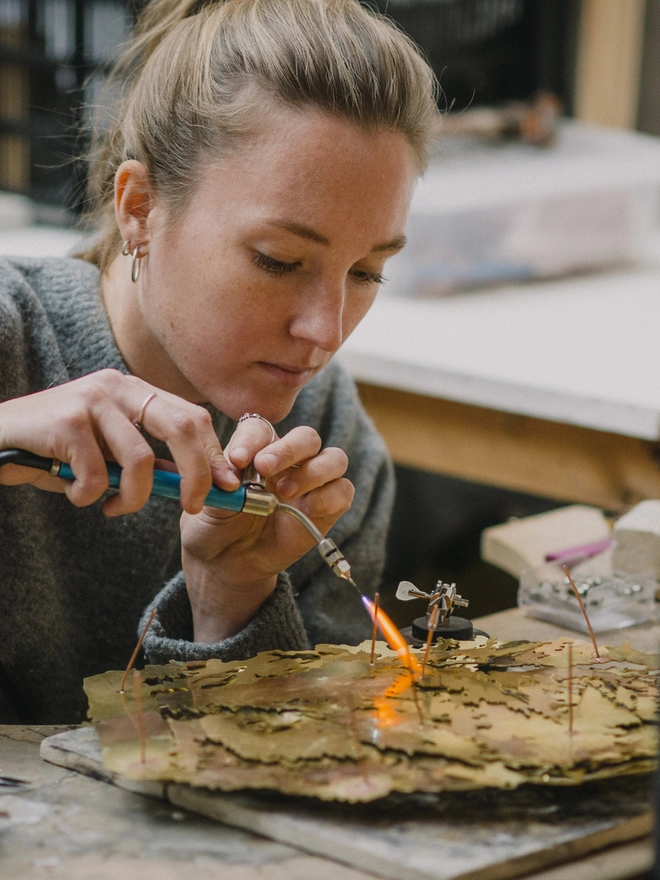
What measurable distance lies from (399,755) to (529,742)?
0.28 ft

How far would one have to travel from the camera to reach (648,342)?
6.11ft

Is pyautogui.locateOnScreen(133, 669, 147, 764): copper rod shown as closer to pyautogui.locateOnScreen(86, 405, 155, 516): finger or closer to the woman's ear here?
pyautogui.locateOnScreen(86, 405, 155, 516): finger

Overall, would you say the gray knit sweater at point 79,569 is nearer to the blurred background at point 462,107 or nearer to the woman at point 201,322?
the woman at point 201,322

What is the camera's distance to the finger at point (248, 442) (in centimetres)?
90

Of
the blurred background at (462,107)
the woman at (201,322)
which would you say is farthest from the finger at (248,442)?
the blurred background at (462,107)

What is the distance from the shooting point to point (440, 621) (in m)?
0.91

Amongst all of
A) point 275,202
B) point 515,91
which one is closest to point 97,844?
point 275,202

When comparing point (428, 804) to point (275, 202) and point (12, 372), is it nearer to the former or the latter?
point (275, 202)

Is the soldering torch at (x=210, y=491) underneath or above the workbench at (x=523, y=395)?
above

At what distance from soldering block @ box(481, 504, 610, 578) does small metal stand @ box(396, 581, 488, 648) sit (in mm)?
367

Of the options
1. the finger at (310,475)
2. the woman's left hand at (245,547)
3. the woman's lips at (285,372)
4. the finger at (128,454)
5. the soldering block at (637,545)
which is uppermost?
the finger at (128,454)

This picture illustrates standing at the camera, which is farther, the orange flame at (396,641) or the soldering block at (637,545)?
the soldering block at (637,545)

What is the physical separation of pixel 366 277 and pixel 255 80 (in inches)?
8.1

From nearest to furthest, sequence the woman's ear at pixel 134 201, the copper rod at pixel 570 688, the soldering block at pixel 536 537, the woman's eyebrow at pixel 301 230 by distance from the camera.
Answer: the copper rod at pixel 570 688, the woman's eyebrow at pixel 301 230, the woman's ear at pixel 134 201, the soldering block at pixel 536 537
